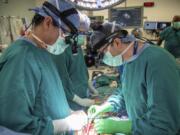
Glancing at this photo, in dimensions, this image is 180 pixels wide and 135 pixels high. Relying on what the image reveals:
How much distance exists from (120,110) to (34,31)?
3.41ft

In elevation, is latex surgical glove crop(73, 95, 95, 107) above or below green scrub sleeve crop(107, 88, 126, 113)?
below

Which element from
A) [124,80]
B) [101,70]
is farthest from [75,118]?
[101,70]

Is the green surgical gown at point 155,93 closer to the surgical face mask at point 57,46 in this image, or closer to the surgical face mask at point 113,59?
the surgical face mask at point 113,59

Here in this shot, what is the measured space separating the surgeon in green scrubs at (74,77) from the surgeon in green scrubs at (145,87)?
1.01 meters

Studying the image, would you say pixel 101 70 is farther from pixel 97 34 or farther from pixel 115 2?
pixel 115 2

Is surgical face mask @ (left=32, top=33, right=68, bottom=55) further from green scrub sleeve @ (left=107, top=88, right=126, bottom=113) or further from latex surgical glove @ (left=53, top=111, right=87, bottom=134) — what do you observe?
green scrub sleeve @ (left=107, top=88, right=126, bottom=113)

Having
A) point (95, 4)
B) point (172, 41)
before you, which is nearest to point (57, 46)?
point (95, 4)

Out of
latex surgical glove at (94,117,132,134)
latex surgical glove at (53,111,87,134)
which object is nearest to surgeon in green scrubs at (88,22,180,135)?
latex surgical glove at (94,117,132,134)

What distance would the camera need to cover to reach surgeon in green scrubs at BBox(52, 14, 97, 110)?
2990mm

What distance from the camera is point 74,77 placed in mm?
3203

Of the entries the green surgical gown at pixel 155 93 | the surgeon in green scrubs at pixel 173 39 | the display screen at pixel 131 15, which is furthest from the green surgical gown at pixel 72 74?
the display screen at pixel 131 15

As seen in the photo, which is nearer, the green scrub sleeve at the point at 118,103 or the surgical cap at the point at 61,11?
the surgical cap at the point at 61,11

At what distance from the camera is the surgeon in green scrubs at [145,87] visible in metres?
1.62

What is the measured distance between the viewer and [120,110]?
228 centimetres
